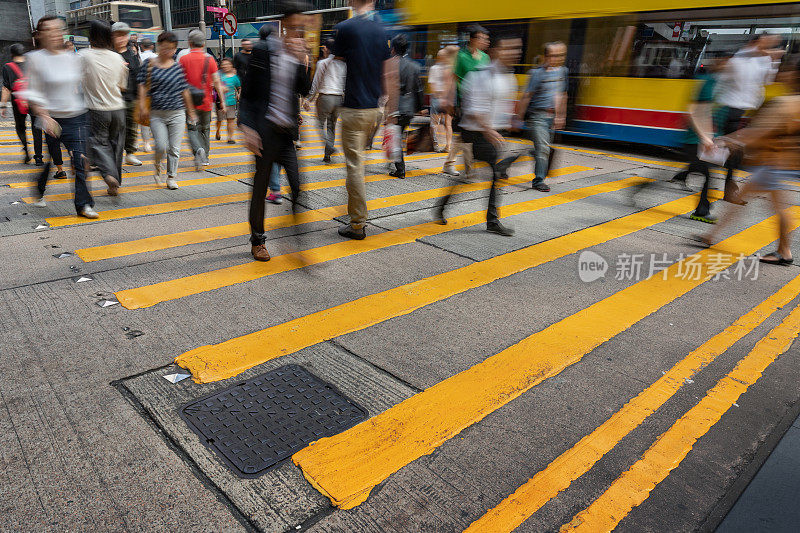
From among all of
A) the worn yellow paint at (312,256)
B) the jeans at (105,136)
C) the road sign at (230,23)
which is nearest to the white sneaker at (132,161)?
the jeans at (105,136)

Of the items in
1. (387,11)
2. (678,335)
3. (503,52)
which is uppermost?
(387,11)

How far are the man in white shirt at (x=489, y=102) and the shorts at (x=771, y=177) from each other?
228 centimetres

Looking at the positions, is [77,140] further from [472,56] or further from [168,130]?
[472,56]

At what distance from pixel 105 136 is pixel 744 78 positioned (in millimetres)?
7192

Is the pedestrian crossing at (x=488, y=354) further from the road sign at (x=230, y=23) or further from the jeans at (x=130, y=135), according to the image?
the road sign at (x=230, y=23)

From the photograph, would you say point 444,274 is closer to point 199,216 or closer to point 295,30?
point 295,30

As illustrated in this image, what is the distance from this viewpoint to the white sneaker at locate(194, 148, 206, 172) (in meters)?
8.72

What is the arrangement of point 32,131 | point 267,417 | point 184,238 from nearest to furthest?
point 267,417, point 184,238, point 32,131

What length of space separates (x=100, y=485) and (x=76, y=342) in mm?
1408

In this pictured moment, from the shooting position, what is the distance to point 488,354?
140 inches

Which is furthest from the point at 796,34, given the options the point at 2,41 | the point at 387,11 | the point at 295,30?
the point at 2,41

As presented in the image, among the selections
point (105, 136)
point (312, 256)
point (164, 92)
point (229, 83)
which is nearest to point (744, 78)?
point (312, 256)

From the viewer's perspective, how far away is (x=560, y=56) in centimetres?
746

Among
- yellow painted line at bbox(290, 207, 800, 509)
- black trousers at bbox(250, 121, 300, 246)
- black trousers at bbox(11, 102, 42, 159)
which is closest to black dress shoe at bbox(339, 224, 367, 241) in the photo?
black trousers at bbox(250, 121, 300, 246)
